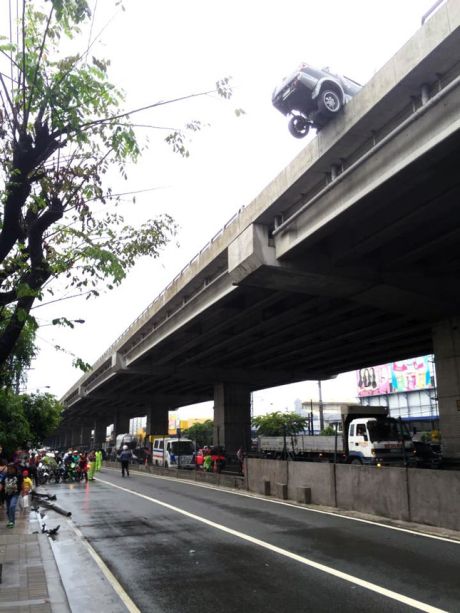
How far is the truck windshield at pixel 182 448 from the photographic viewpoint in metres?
37.7

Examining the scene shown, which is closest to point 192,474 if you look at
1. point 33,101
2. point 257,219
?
point 257,219

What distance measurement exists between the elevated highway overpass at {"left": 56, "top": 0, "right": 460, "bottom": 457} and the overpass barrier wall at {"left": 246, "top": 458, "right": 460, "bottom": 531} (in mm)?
5932

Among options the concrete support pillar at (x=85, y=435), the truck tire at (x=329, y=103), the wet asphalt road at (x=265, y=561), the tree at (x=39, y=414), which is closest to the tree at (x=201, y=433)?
the concrete support pillar at (x=85, y=435)

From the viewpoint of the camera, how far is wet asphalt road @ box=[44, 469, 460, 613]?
660cm

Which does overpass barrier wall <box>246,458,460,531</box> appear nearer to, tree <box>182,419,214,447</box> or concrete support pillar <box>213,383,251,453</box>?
concrete support pillar <box>213,383,251,453</box>

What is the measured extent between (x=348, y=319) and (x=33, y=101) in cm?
2027

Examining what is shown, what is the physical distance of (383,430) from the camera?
22.8 m

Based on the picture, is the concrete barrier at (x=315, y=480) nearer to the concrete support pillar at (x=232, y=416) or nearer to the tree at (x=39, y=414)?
the tree at (x=39, y=414)

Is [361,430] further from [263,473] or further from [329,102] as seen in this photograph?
[329,102]

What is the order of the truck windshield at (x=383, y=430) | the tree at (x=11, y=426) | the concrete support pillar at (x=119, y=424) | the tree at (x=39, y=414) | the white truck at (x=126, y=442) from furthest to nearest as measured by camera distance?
the concrete support pillar at (x=119, y=424), the white truck at (x=126, y=442), the tree at (x=39, y=414), the truck windshield at (x=383, y=430), the tree at (x=11, y=426)

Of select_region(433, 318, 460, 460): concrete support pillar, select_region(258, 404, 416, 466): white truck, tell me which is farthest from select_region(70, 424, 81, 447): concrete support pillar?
select_region(433, 318, 460, 460): concrete support pillar

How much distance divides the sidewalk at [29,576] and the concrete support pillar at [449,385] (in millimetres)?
15237

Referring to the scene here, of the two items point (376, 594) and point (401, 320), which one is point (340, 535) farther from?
point (401, 320)

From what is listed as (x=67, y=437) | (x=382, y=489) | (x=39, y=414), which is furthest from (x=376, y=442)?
(x=67, y=437)
